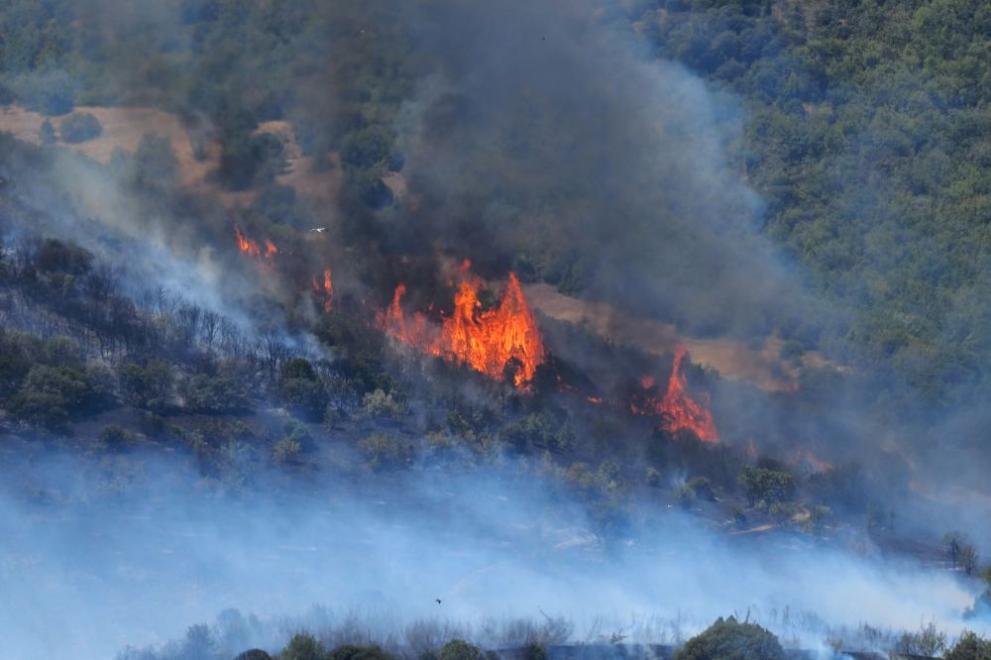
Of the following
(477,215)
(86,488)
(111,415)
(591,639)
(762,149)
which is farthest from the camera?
(762,149)

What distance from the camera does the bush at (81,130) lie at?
262 feet

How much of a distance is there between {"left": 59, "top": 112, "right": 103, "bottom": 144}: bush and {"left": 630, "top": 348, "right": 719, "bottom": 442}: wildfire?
2778 cm

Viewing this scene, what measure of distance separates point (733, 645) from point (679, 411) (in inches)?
594

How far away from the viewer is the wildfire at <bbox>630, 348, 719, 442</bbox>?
62.1 meters

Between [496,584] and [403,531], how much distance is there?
138 inches

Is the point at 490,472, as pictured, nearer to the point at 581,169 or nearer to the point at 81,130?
the point at 581,169

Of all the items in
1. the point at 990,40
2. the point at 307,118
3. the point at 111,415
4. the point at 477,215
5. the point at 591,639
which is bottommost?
the point at 591,639

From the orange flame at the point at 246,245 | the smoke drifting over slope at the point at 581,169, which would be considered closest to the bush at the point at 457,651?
the smoke drifting over slope at the point at 581,169

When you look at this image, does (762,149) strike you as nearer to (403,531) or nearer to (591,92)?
(591,92)

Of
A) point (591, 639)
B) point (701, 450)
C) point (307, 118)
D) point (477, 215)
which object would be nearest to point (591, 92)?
point (477, 215)

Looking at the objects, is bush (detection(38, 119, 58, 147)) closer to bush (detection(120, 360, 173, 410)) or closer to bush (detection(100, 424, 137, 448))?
bush (detection(120, 360, 173, 410))

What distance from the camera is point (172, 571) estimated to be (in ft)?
173

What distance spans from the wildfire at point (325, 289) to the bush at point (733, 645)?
22.5m

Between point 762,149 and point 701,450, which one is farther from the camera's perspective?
point 762,149
